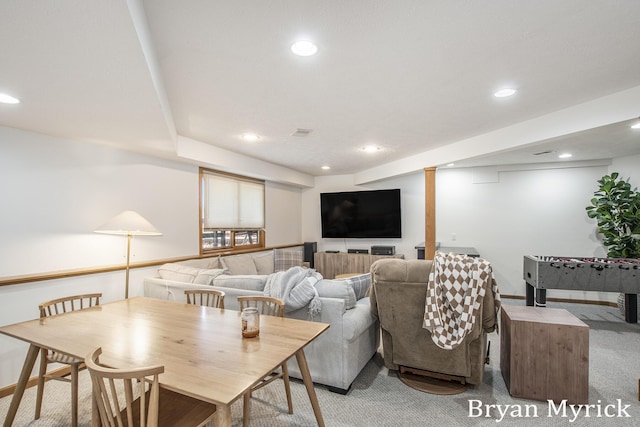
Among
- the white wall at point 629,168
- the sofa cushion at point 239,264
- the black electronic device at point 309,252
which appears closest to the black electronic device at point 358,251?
the black electronic device at point 309,252

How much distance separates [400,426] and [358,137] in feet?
9.95

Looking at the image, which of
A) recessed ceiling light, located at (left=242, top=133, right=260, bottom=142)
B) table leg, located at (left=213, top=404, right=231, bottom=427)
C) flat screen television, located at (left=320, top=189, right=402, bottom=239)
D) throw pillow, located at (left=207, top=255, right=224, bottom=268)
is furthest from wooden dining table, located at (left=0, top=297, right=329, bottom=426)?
flat screen television, located at (left=320, top=189, right=402, bottom=239)

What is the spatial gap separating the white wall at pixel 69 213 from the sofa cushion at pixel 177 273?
302 mm

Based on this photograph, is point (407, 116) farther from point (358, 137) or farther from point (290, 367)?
point (290, 367)

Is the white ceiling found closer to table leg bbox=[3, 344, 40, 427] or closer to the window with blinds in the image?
the window with blinds

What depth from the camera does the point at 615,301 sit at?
491 centimetres

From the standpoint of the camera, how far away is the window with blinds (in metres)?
4.70

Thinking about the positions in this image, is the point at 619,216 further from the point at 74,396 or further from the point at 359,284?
the point at 74,396

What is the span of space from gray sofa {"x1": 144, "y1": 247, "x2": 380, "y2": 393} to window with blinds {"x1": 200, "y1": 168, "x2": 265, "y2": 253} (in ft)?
4.31

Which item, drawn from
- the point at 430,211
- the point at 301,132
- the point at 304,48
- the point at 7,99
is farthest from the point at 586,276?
the point at 7,99

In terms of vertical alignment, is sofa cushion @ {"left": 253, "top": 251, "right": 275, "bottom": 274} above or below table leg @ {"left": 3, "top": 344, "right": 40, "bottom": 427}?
above

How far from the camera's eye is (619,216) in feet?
14.2

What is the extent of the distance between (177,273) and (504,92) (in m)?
3.64

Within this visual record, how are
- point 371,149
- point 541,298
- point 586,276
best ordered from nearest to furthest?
point 586,276 → point 541,298 → point 371,149
